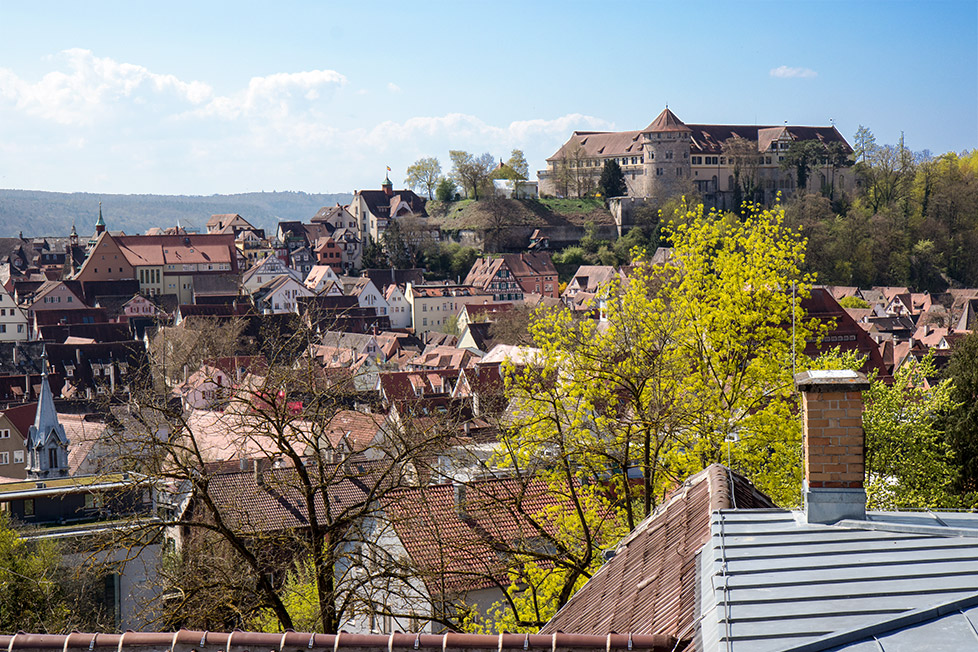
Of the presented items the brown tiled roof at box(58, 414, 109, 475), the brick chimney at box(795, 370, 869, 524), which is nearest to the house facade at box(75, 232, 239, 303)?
the brown tiled roof at box(58, 414, 109, 475)

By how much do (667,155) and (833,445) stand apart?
365ft

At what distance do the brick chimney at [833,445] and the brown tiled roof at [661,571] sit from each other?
66 cm

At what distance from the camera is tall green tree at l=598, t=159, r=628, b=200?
375ft

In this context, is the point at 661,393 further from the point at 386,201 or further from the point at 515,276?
the point at 386,201

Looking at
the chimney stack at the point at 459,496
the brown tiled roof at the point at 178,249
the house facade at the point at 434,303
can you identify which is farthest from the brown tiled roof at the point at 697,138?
the chimney stack at the point at 459,496

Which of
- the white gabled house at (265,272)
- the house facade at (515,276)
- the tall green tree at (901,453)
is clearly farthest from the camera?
the house facade at (515,276)

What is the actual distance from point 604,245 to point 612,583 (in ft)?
332

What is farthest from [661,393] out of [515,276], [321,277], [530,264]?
[321,277]

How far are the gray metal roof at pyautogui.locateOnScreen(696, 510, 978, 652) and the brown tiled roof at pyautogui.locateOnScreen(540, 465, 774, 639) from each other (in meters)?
0.31

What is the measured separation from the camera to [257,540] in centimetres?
1120

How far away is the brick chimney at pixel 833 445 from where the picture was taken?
575 centimetres

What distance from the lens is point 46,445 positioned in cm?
4541

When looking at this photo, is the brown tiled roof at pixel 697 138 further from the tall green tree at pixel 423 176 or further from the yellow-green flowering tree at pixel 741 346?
the yellow-green flowering tree at pixel 741 346

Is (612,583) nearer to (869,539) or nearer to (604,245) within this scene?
(869,539)
